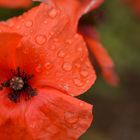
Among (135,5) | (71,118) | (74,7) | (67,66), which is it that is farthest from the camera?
(135,5)

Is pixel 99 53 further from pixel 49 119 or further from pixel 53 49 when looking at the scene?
pixel 49 119

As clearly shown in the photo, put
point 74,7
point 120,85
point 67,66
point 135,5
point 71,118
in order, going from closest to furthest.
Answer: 1. point 71,118
2. point 67,66
3. point 74,7
4. point 135,5
5. point 120,85

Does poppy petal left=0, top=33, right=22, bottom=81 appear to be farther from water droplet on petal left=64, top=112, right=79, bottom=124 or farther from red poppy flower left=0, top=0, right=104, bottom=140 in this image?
water droplet on petal left=64, top=112, right=79, bottom=124

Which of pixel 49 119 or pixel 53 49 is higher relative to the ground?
pixel 53 49

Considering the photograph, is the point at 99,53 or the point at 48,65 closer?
the point at 48,65

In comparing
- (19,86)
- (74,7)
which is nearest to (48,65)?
(19,86)

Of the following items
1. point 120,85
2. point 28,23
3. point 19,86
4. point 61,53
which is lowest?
point 120,85

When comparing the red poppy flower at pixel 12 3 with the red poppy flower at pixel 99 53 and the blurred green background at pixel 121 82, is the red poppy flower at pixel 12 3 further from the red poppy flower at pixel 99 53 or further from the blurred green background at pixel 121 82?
the red poppy flower at pixel 99 53
